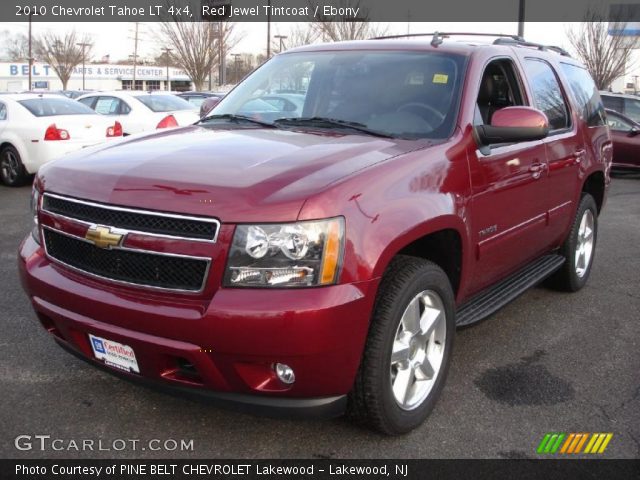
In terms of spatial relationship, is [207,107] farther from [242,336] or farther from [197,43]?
[197,43]

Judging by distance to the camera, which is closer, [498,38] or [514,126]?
[514,126]

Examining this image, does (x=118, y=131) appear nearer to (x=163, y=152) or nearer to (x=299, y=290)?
(x=163, y=152)

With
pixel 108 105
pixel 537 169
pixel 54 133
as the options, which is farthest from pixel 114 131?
pixel 537 169

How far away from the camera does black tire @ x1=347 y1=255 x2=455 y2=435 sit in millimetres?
2691

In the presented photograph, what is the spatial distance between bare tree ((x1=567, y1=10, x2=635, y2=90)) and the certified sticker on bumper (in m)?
29.4

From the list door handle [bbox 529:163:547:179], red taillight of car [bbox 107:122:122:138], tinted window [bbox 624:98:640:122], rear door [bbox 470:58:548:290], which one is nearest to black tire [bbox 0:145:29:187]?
red taillight of car [bbox 107:122:122:138]

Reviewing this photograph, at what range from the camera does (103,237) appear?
266 cm

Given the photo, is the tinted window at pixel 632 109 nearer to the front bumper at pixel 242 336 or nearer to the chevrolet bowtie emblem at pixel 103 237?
the front bumper at pixel 242 336

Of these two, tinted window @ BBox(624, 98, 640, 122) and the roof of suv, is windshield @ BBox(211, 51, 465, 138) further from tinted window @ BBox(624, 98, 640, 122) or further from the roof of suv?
tinted window @ BBox(624, 98, 640, 122)

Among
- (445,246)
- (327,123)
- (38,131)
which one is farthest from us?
(38,131)

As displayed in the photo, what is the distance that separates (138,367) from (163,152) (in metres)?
1.02

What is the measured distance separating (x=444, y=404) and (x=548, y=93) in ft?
8.07

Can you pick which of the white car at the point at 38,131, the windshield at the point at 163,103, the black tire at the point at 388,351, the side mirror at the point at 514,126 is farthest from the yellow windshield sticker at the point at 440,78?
the windshield at the point at 163,103

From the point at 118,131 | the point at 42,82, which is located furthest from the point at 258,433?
the point at 42,82
